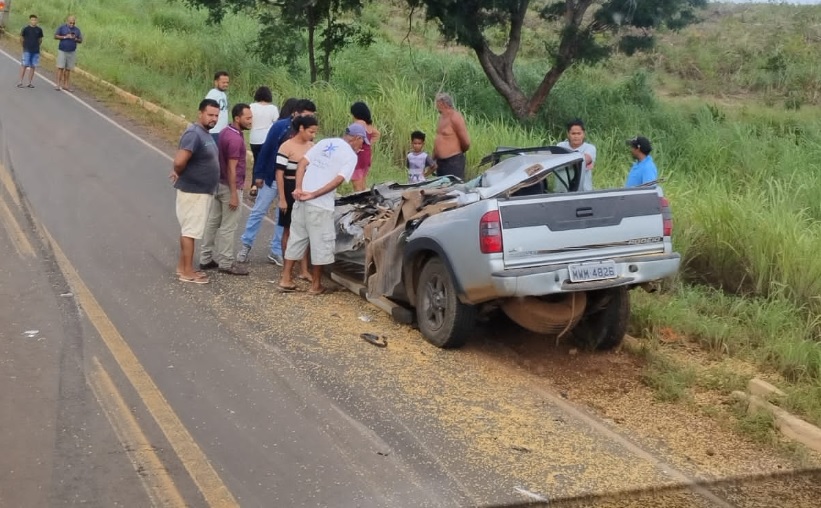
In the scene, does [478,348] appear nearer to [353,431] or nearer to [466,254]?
[466,254]

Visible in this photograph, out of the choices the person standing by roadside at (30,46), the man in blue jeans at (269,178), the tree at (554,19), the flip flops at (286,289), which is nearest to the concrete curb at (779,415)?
the flip flops at (286,289)

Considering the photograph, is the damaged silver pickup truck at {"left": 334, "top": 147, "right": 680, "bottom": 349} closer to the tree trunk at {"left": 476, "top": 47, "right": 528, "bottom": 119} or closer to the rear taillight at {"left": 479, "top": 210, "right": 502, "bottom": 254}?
the rear taillight at {"left": 479, "top": 210, "right": 502, "bottom": 254}

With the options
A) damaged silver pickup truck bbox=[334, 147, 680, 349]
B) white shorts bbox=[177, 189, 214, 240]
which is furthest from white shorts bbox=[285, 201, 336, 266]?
white shorts bbox=[177, 189, 214, 240]

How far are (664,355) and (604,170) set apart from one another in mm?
5826

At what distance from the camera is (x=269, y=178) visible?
9320mm

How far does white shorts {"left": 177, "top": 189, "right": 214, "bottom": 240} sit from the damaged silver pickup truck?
177 centimetres

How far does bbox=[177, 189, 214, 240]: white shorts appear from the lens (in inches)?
332

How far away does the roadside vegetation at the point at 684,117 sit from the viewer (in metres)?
7.49

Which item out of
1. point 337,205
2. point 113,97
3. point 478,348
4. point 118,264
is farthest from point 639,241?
point 113,97

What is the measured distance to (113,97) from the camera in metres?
19.9

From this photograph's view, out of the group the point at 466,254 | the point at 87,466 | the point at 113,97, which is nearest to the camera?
the point at 87,466

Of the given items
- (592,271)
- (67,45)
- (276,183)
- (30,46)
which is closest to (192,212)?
(276,183)

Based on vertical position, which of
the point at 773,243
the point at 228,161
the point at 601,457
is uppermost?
the point at 228,161

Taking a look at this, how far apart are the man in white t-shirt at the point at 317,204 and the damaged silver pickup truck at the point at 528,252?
0.72m
